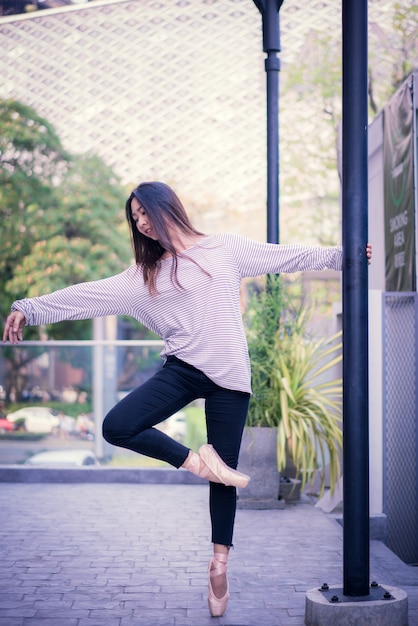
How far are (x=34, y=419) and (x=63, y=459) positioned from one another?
469mm

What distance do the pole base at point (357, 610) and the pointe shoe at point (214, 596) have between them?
32 centimetres

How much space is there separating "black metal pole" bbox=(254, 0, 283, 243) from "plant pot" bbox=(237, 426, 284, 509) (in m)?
1.41

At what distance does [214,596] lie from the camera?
2939 millimetres

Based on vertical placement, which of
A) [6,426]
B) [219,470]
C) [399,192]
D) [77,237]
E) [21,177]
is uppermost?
[21,177]

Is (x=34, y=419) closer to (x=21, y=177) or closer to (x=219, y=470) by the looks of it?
(x=219, y=470)

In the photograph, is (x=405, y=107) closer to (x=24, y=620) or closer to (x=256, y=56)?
(x=24, y=620)

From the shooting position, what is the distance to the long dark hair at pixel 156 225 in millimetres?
2945

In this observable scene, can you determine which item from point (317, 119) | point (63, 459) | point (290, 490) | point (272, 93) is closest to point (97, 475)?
point (63, 459)

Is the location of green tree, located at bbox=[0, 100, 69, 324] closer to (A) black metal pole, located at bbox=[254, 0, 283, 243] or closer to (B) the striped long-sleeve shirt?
(A) black metal pole, located at bbox=[254, 0, 283, 243]

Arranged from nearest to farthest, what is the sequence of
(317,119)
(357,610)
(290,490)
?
1. (357,610)
2. (290,490)
3. (317,119)

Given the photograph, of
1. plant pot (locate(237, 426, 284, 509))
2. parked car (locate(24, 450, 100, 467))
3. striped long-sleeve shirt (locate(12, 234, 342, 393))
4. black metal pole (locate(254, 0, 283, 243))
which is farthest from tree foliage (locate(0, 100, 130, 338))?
striped long-sleeve shirt (locate(12, 234, 342, 393))

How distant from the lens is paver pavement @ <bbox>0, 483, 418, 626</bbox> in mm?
2986

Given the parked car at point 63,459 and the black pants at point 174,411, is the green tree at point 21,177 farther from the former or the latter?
the black pants at point 174,411

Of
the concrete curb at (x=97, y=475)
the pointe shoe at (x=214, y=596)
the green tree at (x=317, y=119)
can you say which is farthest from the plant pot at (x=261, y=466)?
the green tree at (x=317, y=119)
